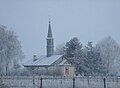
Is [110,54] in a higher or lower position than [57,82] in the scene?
higher

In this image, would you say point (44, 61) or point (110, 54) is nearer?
point (44, 61)

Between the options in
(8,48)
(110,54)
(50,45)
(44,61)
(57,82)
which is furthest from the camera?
(110,54)

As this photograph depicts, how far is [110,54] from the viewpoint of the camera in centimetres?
7938

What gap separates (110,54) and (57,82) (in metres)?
31.2

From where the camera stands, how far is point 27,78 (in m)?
47.0

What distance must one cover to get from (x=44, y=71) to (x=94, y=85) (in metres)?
18.6

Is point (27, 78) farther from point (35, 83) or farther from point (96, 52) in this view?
point (96, 52)

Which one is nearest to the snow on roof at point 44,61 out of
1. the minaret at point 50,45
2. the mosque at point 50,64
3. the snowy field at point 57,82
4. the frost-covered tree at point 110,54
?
the mosque at point 50,64

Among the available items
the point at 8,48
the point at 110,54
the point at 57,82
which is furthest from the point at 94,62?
the point at 57,82

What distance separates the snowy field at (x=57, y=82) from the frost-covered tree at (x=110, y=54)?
2712cm

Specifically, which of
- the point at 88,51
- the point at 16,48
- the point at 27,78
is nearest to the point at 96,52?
the point at 88,51

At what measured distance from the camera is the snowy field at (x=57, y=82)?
46.5 metres

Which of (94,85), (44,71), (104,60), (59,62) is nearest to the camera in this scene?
(94,85)

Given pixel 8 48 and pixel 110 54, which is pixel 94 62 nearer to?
pixel 110 54
